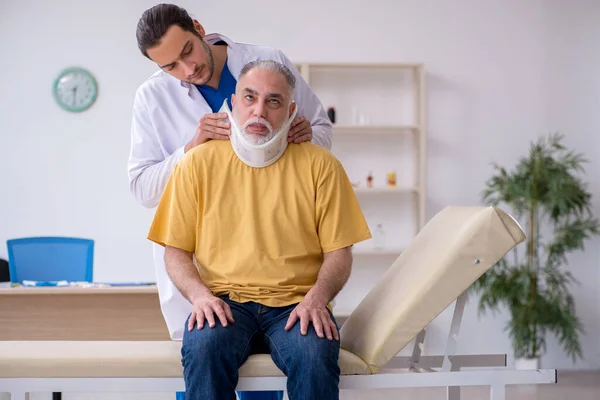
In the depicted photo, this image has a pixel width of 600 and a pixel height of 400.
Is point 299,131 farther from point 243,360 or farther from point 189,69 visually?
point 243,360

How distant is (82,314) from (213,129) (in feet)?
5.46

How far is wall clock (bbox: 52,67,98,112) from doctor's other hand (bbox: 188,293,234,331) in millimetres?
3971

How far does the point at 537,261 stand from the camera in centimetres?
538

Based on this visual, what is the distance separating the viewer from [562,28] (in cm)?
570

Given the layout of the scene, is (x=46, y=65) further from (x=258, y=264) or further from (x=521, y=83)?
(x=258, y=264)

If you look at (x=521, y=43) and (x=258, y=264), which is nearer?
(x=258, y=264)

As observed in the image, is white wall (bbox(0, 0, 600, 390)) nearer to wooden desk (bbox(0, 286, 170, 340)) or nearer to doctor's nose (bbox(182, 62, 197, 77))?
wooden desk (bbox(0, 286, 170, 340))

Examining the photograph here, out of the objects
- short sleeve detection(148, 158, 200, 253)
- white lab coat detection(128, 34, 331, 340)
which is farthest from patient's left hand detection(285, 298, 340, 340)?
white lab coat detection(128, 34, 331, 340)

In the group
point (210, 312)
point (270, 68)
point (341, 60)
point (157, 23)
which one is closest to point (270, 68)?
point (270, 68)

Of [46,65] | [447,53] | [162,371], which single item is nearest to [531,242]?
[447,53]

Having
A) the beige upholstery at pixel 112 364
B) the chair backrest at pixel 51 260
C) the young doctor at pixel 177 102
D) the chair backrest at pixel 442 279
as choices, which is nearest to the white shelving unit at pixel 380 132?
the chair backrest at pixel 51 260

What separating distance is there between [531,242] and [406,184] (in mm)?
961

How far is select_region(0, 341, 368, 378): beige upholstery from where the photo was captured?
184 centimetres

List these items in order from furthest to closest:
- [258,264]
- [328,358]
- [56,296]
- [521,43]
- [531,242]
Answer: [521,43] → [531,242] → [56,296] → [258,264] → [328,358]
